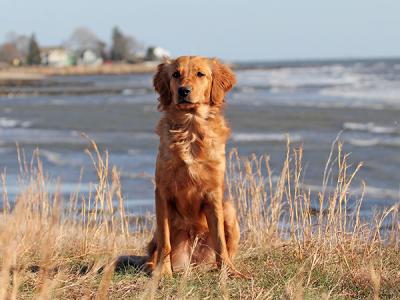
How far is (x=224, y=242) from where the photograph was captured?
5.54 meters

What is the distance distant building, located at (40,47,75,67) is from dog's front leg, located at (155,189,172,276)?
130m

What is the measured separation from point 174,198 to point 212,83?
920 mm

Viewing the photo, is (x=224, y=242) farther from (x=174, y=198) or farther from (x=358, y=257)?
(x=358, y=257)

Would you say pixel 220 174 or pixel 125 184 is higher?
pixel 220 174

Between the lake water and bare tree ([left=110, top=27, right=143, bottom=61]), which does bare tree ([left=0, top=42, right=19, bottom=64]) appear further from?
the lake water

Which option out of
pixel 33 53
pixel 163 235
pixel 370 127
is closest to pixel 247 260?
pixel 163 235

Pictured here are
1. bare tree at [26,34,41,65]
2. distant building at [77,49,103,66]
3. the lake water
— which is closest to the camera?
the lake water

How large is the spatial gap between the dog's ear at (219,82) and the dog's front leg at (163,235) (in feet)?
2.75

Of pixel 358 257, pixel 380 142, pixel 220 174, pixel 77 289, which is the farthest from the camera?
pixel 380 142

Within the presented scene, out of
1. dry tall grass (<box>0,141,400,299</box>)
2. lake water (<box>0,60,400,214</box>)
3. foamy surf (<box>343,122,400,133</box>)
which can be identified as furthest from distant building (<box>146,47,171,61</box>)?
dry tall grass (<box>0,141,400,299</box>)

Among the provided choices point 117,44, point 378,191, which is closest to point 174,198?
Answer: point 378,191

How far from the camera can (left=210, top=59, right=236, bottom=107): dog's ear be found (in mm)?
5602

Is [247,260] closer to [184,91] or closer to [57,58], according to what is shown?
[184,91]

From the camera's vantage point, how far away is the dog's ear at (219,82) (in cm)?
560
